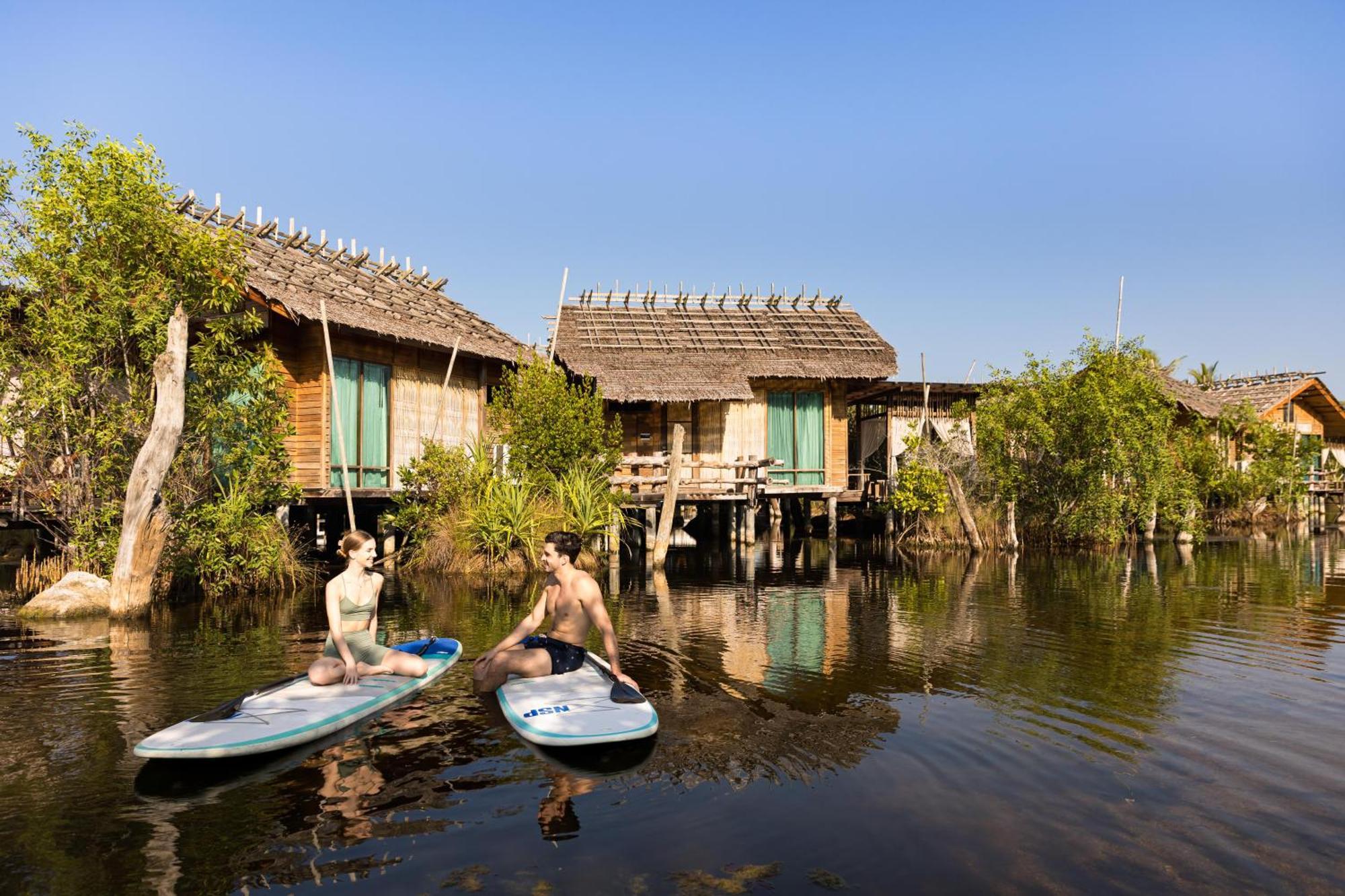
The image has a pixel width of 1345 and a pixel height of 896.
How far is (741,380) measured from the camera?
23.9 m

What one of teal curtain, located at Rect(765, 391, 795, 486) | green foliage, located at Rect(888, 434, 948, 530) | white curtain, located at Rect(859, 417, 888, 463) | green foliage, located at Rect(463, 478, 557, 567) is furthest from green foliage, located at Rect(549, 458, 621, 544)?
white curtain, located at Rect(859, 417, 888, 463)

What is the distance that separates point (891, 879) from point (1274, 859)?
194cm

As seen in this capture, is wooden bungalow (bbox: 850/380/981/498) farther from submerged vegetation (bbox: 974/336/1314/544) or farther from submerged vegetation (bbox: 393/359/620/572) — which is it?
submerged vegetation (bbox: 393/359/620/572)

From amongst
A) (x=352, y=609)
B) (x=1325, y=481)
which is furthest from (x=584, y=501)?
(x=1325, y=481)

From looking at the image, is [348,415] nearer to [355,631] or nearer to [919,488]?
[355,631]

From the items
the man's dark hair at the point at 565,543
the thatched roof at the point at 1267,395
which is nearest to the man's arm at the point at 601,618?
the man's dark hair at the point at 565,543

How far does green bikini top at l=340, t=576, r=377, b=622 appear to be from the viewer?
7570mm

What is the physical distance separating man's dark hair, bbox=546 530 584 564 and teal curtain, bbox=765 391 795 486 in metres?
17.6

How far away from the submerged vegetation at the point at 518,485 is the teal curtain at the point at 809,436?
686 centimetres

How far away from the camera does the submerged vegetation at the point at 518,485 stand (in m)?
17.2

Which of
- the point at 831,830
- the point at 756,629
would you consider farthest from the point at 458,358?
the point at 831,830

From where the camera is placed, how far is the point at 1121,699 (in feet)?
26.3

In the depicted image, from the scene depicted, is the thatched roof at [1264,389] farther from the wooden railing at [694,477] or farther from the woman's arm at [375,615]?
the woman's arm at [375,615]

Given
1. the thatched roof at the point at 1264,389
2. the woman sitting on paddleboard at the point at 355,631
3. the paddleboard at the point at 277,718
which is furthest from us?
the thatched roof at the point at 1264,389
